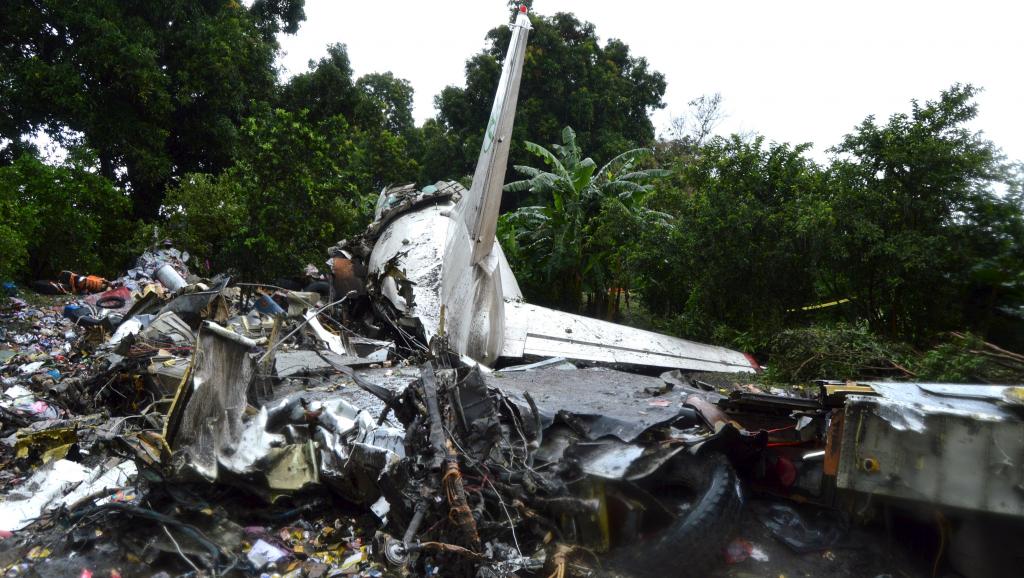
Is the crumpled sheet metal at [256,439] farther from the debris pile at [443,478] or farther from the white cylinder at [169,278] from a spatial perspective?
the white cylinder at [169,278]

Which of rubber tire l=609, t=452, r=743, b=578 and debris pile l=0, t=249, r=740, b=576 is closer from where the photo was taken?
rubber tire l=609, t=452, r=743, b=578

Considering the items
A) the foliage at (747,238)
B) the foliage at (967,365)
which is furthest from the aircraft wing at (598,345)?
the foliage at (967,365)

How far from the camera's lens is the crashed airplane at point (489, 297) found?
24.5 ft

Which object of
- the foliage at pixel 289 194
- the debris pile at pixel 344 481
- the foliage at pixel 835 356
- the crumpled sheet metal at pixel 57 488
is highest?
the foliage at pixel 289 194

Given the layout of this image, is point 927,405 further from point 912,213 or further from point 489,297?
point 912,213

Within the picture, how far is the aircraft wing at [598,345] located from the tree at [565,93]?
16455 mm

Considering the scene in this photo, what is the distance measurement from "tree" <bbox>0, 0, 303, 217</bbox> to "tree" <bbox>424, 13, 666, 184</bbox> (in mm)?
8964

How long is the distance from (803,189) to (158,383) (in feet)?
31.7

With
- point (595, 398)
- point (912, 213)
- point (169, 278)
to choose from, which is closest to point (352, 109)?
point (169, 278)

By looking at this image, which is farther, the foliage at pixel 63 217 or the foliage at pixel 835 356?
the foliage at pixel 63 217

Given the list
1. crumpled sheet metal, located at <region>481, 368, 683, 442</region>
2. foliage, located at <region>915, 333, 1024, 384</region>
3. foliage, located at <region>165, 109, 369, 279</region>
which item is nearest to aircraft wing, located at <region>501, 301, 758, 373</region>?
crumpled sheet metal, located at <region>481, 368, 683, 442</region>

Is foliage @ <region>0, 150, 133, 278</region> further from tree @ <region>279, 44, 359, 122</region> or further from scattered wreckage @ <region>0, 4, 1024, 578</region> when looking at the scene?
scattered wreckage @ <region>0, 4, 1024, 578</region>

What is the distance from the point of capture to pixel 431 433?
368cm

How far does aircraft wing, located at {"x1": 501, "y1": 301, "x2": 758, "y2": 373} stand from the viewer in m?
8.88
